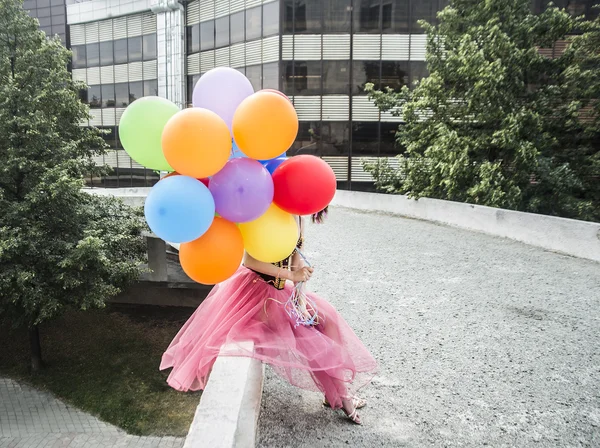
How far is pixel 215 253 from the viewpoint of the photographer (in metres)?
2.80

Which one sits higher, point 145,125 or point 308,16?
point 308,16

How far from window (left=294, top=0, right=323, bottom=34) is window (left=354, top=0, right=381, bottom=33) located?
2024 millimetres

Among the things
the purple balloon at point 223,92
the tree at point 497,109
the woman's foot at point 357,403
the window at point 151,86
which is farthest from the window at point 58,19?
the woman's foot at point 357,403

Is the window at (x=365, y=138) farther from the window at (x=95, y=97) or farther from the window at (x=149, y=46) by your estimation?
the window at (x=95, y=97)

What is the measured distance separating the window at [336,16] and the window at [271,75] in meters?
3.32

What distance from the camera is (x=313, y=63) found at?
25625 millimetres

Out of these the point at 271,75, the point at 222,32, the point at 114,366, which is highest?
the point at 222,32

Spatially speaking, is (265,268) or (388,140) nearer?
(265,268)

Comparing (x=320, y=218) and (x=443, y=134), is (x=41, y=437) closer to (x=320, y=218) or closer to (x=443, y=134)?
(x=320, y=218)

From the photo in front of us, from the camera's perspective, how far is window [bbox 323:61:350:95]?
2550 cm

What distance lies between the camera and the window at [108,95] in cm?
3491

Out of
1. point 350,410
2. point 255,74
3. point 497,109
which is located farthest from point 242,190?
point 255,74

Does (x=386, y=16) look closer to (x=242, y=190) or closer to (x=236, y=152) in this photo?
(x=236, y=152)

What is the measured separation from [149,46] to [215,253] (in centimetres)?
3399
